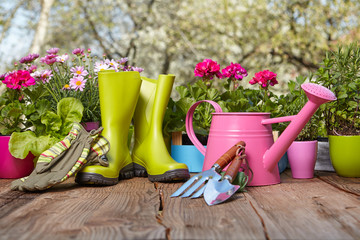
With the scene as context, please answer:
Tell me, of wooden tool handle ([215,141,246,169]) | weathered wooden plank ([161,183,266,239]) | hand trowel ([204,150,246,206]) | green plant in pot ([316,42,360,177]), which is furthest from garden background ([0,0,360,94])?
weathered wooden plank ([161,183,266,239])

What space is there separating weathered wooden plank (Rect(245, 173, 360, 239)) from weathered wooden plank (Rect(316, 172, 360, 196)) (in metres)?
0.04

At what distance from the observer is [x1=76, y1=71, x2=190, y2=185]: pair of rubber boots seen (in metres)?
1.24

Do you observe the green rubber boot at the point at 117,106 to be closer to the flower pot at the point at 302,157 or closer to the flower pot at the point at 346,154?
the flower pot at the point at 302,157

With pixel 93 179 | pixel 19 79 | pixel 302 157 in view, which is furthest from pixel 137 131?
pixel 302 157

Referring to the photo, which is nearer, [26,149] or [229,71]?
[26,149]

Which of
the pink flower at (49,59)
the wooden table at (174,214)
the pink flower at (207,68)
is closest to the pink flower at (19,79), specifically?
the pink flower at (49,59)

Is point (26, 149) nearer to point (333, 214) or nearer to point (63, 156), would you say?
point (63, 156)

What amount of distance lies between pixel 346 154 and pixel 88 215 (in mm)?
898

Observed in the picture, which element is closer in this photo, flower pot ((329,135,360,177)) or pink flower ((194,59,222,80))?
flower pot ((329,135,360,177))

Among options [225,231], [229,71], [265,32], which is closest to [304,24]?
[265,32]

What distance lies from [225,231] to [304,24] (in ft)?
14.2

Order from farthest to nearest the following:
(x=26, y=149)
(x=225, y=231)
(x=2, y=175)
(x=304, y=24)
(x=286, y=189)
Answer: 1. (x=304, y=24)
2. (x=2, y=175)
3. (x=26, y=149)
4. (x=286, y=189)
5. (x=225, y=231)

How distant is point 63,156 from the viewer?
1183 mm

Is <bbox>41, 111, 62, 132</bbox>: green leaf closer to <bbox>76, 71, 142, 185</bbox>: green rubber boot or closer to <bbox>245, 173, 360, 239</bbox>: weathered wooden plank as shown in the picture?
<bbox>76, 71, 142, 185</bbox>: green rubber boot
